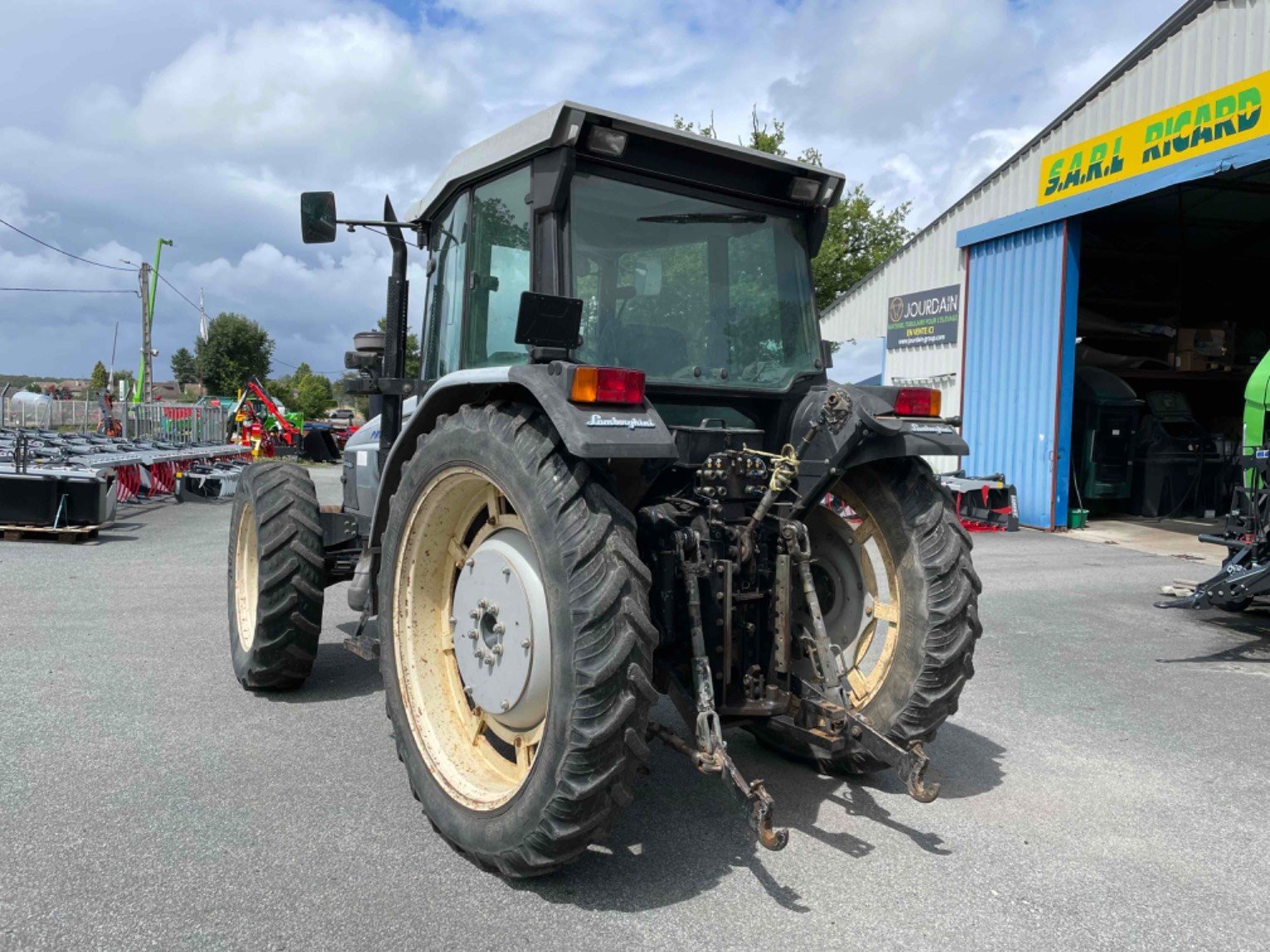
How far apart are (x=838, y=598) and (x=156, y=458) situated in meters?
13.9

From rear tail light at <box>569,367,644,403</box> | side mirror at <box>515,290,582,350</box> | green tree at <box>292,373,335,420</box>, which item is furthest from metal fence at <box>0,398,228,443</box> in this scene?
green tree at <box>292,373,335,420</box>

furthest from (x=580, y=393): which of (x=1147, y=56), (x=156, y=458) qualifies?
(x=156, y=458)

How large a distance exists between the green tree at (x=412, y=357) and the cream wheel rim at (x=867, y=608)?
2.04m

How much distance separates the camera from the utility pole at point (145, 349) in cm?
3519

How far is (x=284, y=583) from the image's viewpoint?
15.5 feet

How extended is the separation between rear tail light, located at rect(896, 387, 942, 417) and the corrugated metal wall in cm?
929

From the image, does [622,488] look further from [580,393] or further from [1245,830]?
[1245,830]

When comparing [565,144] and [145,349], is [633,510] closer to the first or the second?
[565,144]

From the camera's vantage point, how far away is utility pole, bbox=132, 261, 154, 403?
3519 centimetres

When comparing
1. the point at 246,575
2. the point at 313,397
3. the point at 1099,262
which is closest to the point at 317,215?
the point at 246,575

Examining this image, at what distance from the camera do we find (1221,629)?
7316 millimetres

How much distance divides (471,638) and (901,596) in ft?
5.33

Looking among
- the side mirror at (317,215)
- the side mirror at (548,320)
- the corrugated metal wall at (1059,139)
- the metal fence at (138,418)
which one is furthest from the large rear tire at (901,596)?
the metal fence at (138,418)

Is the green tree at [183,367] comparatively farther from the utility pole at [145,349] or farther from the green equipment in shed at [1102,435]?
the green equipment in shed at [1102,435]
